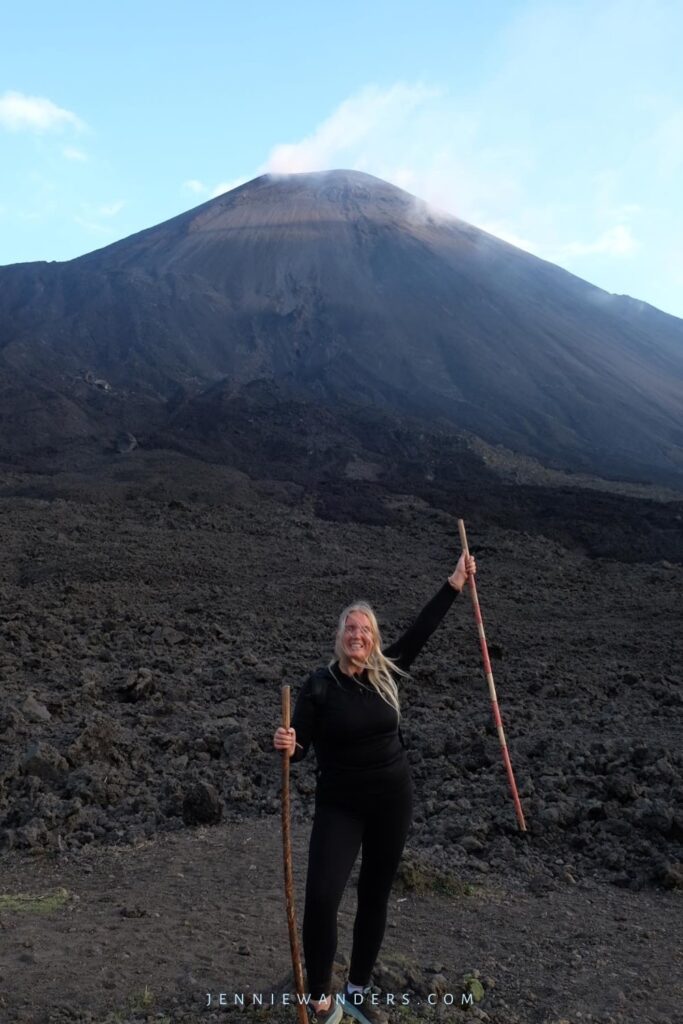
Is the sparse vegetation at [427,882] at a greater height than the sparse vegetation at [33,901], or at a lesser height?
greater

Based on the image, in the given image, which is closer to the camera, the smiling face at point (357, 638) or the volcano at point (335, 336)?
the smiling face at point (357, 638)

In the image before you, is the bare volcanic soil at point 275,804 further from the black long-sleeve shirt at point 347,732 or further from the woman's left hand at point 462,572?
the woman's left hand at point 462,572

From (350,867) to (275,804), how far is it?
3483 mm

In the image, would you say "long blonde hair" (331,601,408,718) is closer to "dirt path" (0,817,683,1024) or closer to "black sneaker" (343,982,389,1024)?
"black sneaker" (343,982,389,1024)

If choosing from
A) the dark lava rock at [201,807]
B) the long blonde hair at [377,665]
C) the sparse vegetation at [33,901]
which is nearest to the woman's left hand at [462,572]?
the long blonde hair at [377,665]

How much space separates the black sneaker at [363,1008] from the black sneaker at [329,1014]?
0.06 m

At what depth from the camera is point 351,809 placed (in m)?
3.30

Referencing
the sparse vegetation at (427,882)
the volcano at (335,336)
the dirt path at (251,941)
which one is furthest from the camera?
the volcano at (335,336)

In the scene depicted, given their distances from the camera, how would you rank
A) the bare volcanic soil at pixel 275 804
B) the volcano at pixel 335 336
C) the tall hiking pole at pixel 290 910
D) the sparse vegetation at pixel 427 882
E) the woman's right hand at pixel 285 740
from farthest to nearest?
the volcano at pixel 335 336, the sparse vegetation at pixel 427 882, the bare volcanic soil at pixel 275 804, the woman's right hand at pixel 285 740, the tall hiking pole at pixel 290 910

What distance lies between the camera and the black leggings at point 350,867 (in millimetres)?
3227

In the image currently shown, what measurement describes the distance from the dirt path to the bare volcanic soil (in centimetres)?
2

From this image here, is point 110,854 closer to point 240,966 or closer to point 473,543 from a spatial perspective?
point 240,966

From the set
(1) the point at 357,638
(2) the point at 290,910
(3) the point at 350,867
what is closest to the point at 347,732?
(1) the point at 357,638

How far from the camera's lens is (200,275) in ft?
237
